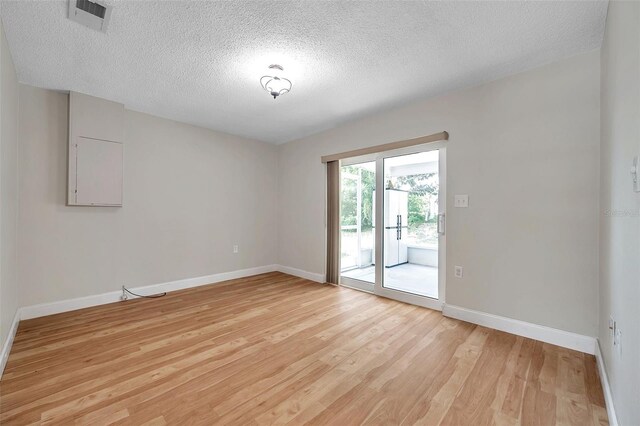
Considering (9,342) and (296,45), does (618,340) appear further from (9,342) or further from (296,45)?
(9,342)

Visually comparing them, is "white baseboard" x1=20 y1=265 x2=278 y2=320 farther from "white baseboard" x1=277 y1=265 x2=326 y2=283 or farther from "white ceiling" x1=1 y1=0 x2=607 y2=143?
"white ceiling" x1=1 y1=0 x2=607 y2=143

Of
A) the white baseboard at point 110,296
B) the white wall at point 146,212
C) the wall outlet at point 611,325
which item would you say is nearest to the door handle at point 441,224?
the wall outlet at point 611,325

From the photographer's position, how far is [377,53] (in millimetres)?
2314

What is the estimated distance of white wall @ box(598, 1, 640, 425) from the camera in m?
1.13

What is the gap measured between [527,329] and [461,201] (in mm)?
1368

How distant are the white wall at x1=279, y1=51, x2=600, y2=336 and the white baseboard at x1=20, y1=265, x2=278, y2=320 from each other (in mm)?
3515

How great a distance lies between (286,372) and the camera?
6.50ft

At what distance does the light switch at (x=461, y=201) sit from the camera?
2932 millimetres

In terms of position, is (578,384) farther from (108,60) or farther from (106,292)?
(106,292)

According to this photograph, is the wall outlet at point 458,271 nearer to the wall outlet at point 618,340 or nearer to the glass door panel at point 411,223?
the glass door panel at point 411,223

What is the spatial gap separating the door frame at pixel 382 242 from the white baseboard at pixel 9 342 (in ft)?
12.0

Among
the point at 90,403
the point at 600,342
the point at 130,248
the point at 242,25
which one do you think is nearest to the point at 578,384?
the point at 600,342

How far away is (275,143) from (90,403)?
180 inches

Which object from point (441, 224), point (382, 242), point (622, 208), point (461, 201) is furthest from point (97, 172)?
point (622, 208)
